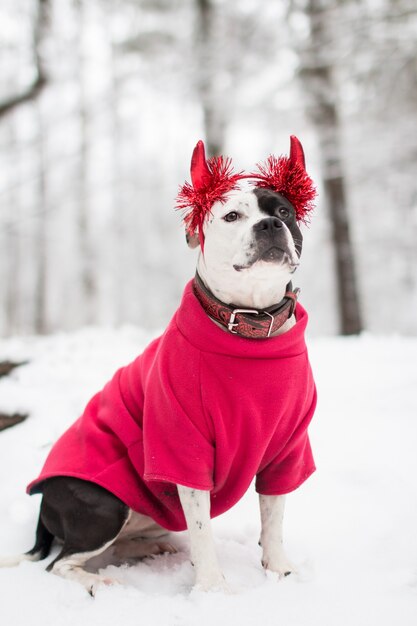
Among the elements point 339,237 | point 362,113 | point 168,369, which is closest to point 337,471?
point 168,369

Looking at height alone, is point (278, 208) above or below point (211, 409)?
above

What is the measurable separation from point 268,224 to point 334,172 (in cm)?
676

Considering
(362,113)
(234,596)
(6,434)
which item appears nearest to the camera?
(234,596)

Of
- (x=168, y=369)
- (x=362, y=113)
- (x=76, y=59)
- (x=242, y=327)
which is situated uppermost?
(x=76, y=59)

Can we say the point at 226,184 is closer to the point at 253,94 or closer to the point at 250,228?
the point at 250,228

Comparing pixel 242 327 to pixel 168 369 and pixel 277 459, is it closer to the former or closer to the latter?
pixel 168 369

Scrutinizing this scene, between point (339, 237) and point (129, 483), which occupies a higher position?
point (339, 237)

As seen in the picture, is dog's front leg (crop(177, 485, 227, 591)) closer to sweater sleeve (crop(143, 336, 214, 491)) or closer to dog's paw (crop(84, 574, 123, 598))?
sweater sleeve (crop(143, 336, 214, 491))

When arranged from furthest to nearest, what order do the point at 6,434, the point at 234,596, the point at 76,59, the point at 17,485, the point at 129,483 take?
the point at 76,59, the point at 6,434, the point at 17,485, the point at 129,483, the point at 234,596

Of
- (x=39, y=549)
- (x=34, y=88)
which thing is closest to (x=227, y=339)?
(x=39, y=549)

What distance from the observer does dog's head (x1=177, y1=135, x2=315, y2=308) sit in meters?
1.98

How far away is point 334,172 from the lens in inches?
324

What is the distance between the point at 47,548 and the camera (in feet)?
7.47

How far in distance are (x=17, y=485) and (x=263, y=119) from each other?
7487 mm
